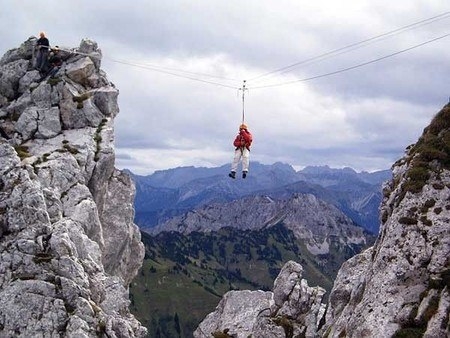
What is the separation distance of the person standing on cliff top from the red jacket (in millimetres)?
49657

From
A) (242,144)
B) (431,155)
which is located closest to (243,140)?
(242,144)

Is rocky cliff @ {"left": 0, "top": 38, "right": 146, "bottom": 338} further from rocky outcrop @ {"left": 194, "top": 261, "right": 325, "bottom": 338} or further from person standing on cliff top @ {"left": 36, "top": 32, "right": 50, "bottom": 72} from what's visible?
rocky outcrop @ {"left": 194, "top": 261, "right": 325, "bottom": 338}

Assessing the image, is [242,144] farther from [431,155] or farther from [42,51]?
[42,51]

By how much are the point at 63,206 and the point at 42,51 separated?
33.7 meters

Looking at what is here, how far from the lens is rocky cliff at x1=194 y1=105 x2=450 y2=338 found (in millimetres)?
38000

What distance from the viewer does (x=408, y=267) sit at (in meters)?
41.2

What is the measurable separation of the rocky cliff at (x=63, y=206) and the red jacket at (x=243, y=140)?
23.5 metres

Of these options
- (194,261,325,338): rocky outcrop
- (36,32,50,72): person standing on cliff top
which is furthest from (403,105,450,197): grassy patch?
(36,32,50,72): person standing on cliff top

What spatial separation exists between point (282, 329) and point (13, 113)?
2189 inches

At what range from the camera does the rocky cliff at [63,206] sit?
54531mm

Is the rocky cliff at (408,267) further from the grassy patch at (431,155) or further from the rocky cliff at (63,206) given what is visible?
the rocky cliff at (63,206)

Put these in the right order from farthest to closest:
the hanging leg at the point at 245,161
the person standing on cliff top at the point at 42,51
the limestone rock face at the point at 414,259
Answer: the person standing on cliff top at the point at 42,51
the hanging leg at the point at 245,161
the limestone rock face at the point at 414,259

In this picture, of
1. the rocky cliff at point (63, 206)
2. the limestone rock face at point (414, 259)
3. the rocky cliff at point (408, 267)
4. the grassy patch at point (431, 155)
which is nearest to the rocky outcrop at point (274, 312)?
the rocky cliff at point (408, 267)

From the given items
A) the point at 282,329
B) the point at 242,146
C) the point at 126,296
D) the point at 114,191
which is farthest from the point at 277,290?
the point at 114,191
